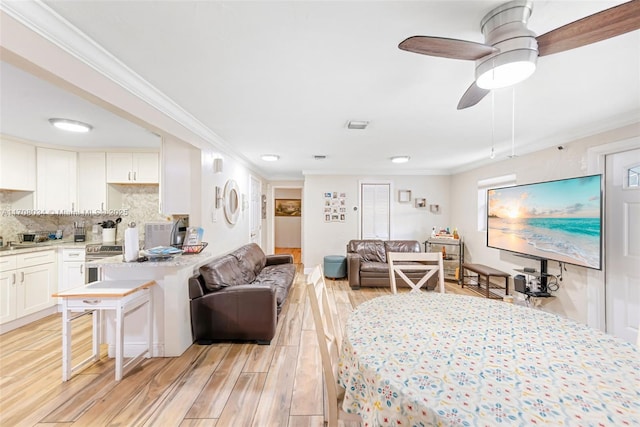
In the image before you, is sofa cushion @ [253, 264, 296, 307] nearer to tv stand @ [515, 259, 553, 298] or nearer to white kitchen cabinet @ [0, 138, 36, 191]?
tv stand @ [515, 259, 553, 298]

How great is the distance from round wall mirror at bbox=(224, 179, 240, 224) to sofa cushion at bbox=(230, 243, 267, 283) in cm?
50

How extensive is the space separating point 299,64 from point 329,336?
1700 millimetres

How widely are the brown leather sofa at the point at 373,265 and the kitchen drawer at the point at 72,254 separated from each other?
402cm

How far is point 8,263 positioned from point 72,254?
573 mm

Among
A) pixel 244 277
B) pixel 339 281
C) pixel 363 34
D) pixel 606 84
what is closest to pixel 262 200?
pixel 339 281

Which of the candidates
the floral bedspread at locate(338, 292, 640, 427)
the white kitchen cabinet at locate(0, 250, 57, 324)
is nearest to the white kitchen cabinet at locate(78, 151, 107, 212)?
the white kitchen cabinet at locate(0, 250, 57, 324)

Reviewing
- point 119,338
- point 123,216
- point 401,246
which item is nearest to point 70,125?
point 123,216

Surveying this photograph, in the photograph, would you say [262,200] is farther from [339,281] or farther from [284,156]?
[339,281]

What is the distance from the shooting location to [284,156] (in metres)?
4.43

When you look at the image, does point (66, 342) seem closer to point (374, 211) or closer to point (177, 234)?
point (177, 234)

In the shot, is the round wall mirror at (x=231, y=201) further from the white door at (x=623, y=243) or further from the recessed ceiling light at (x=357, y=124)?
the white door at (x=623, y=243)

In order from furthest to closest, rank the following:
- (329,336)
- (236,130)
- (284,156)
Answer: (284,156) → (236,130) → (329,336)

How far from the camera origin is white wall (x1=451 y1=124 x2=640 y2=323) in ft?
9.56

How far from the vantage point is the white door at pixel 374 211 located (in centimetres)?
598
